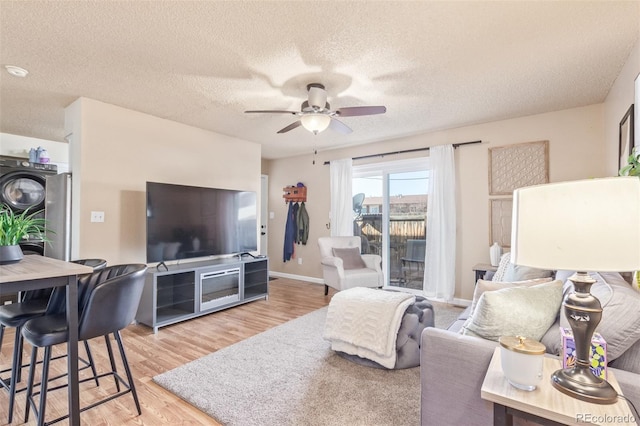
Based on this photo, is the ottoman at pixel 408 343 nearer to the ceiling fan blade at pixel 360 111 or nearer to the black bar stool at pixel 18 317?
the ceiling fan blade at pixel 360 111

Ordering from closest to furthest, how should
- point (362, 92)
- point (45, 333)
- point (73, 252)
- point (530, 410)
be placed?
point (530, 410)
point (45, 333)
point (362, 92)
point (73, 252)

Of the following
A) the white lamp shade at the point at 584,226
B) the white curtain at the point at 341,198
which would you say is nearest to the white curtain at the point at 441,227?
the white curtain at the point at 341,198

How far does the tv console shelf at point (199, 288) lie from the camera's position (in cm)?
322

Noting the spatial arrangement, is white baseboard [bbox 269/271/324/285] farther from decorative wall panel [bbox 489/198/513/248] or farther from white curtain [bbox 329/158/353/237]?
decorative wall panel [bbox 489/198/513/248]

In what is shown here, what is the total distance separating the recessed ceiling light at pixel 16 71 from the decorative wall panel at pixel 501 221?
4.95 meters

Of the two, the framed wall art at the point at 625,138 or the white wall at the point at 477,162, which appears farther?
the white wall at the point at 477,162

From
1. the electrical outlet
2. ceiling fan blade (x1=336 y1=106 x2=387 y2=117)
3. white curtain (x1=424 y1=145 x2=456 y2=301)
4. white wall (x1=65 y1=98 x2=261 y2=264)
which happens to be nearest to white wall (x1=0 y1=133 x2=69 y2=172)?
white wall (x1=65 y1=98 x2=261 y2=264)

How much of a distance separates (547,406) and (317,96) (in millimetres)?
2514

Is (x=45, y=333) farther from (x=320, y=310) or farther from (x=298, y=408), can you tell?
(x=320, y=310)

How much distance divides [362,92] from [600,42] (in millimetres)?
1754

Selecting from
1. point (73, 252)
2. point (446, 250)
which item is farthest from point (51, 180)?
point (446, 250)

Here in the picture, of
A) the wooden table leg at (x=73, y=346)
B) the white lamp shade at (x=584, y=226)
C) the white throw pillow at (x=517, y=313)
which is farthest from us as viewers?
the wooden table leg at (x=73, y=346)

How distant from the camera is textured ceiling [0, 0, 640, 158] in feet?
6.01

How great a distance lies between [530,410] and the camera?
0.98 m
